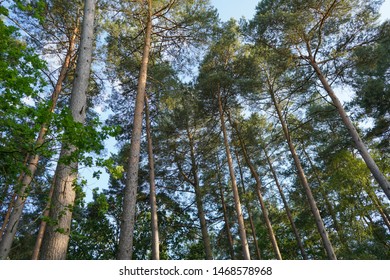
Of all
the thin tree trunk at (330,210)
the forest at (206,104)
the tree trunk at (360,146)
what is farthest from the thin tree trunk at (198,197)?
the tree trunk at (360,146)

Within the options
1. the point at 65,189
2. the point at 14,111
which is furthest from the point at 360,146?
the point at 14,111

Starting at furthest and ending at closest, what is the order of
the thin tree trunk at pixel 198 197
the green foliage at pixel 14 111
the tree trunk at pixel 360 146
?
the thin tree trunk at pixel 198 197 → the tree trunk at pixel 360 146 → the green foliage at pixel 14 111

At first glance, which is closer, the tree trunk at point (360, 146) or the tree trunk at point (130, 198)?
the tree trunk at point (130, 198)

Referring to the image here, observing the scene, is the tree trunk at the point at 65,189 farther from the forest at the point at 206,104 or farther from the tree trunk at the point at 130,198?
the tree trunk at the point at 130,198

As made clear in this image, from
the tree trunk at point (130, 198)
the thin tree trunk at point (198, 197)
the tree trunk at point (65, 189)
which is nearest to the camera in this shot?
the tree trunk at point (65, 189)

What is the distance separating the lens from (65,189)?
4.36 metres

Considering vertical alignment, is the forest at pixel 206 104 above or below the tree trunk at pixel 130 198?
above

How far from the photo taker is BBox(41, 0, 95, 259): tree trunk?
395cm

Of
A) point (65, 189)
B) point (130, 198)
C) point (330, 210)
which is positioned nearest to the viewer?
point (65, 189)

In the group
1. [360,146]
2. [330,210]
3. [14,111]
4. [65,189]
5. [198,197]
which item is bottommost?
[65,189]

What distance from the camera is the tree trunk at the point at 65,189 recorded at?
156 inches

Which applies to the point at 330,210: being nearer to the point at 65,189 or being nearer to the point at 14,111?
the point at 65,189

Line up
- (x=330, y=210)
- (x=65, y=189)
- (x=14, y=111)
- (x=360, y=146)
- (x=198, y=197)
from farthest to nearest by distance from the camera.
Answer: (x=330, y=210) < (x=198, y=197) < (x=360, y=146) < (x=65, y=189) < (x=14, y=111)
